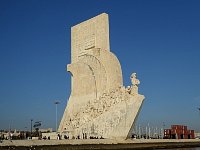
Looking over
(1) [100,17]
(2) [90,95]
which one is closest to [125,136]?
(2) [90,95]

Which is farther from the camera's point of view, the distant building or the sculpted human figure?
the distant building

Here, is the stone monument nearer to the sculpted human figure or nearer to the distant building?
the sculpted human figure

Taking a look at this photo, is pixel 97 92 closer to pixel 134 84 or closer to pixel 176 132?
pixel 134 84

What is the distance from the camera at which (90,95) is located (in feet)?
121

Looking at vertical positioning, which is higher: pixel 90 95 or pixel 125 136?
pixel 90 95

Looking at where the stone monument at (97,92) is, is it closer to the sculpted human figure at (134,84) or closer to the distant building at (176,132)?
the sculpted human figure at (134,84)

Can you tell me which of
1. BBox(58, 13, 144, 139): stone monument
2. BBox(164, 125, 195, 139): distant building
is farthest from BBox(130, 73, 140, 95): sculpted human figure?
BBox(164, 125, 195, 139): distant building

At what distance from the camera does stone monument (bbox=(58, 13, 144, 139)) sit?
30673 millimetres

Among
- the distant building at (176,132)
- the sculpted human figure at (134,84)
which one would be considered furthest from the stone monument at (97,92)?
the distant building at (176,132)

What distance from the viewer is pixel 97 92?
3634cm

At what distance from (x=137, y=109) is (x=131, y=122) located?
1.30m

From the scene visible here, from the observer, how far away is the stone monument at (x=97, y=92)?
3067 centimetres

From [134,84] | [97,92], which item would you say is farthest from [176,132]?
[134,84]

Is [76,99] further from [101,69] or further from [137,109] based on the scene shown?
[137,109]
